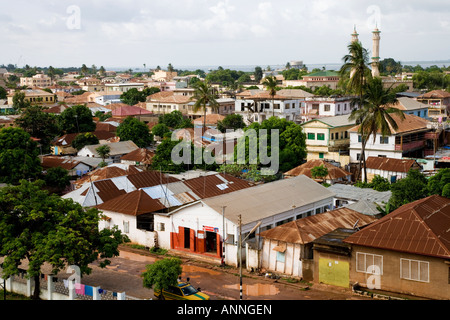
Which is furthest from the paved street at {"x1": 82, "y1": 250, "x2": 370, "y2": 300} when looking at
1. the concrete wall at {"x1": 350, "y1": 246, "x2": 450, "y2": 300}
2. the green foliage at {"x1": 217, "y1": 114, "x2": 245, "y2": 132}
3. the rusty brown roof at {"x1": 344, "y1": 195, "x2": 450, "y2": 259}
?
the green foliage at {"x1": 217, "y1": 114, "x2": 245, "y2": 132}

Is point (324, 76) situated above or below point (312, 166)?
above

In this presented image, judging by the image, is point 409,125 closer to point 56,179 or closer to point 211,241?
point 211,241

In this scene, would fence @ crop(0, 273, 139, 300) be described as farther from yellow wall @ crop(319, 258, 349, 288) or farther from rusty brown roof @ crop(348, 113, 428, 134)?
rusty brown roof @ crop(348, 113, 428, 134)

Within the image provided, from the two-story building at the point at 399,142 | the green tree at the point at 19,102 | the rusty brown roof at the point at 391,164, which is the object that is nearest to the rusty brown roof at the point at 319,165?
the rusty brown roof at the point at 391,164

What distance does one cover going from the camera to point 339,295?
17.7 m

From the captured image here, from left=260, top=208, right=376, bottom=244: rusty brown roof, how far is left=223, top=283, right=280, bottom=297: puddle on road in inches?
77.6

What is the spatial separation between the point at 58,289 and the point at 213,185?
12681 mm

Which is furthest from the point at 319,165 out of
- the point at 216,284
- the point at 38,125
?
the point at 38,125

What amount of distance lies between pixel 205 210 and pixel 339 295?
6.84 m

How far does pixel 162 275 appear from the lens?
1585 cm

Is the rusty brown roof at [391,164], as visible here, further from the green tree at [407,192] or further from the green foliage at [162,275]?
the green foliage at [162,275]

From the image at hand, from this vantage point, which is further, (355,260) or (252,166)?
(252,166)
